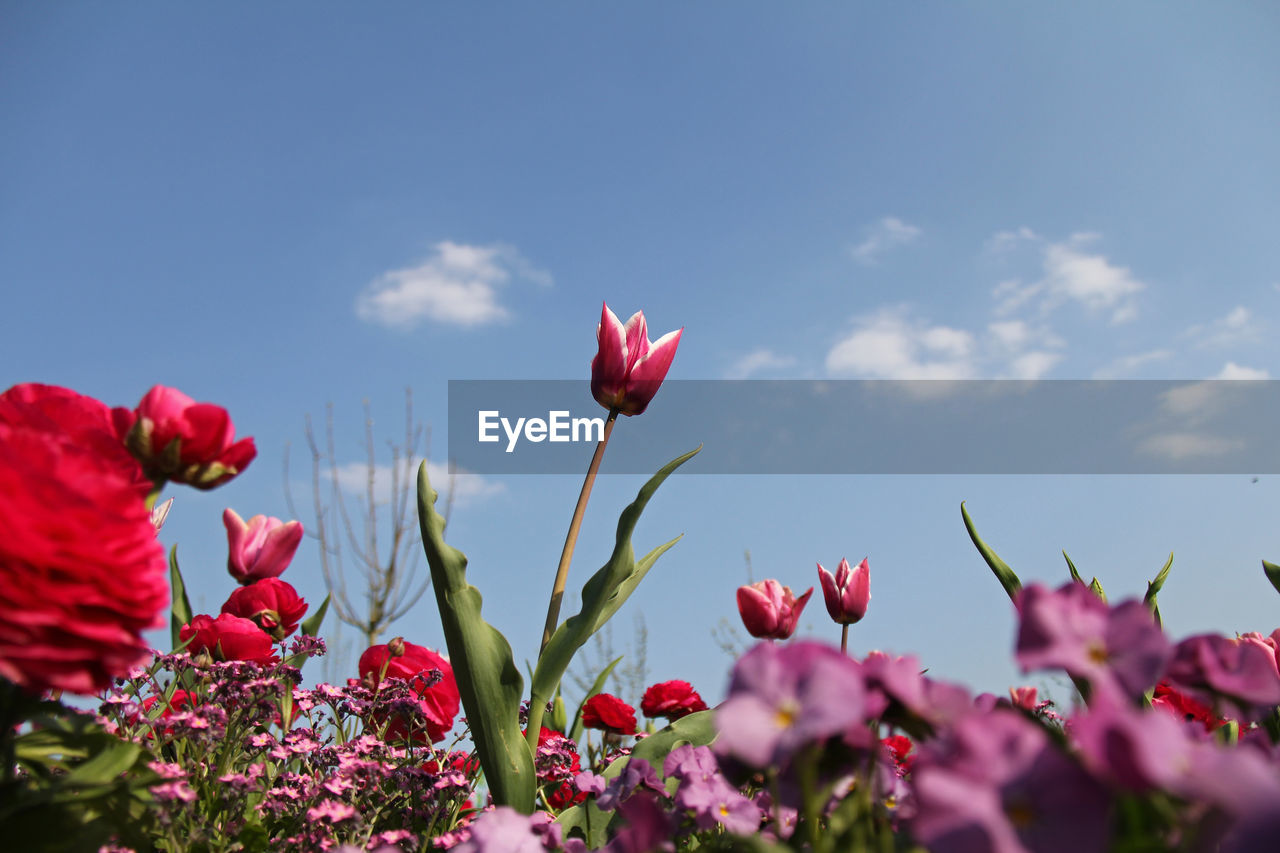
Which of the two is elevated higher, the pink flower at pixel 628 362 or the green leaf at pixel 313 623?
the pink flower at pixel 628 362

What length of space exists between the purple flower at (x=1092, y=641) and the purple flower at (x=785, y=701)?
13cm

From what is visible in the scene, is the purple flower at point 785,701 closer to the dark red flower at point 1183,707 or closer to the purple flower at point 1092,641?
the purple flower at point 1092,641

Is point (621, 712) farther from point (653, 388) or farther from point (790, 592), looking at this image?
point (653, 388)

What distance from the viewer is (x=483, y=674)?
186cm

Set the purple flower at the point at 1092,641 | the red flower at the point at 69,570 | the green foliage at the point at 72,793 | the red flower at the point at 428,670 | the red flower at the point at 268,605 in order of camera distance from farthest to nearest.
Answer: the red flower at the point at 268,605 < the red flower at the point at 428,670 < the green foliage at the point at 72,793 < the red flower at the point at 69,570 < the purple flower at the point at 1092,641

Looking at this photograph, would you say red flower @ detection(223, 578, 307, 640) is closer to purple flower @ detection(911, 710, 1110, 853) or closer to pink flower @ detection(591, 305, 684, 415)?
pink flower @ detection(591, 305, 684, 415)

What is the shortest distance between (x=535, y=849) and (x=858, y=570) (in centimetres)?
144

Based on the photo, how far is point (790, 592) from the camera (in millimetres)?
2102

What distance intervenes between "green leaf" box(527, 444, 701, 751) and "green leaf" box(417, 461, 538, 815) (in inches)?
4.5

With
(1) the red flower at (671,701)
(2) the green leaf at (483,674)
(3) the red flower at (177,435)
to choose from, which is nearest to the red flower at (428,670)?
(2) the green leaf at (483,674)

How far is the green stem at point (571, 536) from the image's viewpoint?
7.11ft

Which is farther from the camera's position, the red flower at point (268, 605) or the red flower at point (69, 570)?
the red flower at point (268, 605)

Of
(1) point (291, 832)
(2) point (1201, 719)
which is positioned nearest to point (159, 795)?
(1) point (291, 832)

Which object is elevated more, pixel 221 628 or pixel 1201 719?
pixel 221 628
